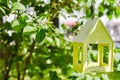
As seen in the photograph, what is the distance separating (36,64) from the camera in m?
2.10

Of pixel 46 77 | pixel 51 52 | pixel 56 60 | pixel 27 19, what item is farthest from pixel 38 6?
pixel 46 77

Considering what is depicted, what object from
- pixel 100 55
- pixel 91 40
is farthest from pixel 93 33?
pixel 100 55

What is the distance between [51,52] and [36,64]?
13cm

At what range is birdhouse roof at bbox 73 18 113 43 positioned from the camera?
1021 millimetres

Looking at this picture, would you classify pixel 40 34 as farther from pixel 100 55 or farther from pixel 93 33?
pixel 100 55

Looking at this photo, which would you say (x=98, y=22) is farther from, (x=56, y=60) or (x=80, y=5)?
(x=56, y=60)

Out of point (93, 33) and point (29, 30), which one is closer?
point (29, 30)

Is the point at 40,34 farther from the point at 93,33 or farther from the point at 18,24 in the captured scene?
the point at 93,33

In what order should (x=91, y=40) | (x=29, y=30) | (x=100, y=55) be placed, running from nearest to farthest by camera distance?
(x=29, y=30)
(x=91, y=40)
(x=100, y=55)

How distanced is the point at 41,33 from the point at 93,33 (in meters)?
0.22

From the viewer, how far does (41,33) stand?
0.87 metres

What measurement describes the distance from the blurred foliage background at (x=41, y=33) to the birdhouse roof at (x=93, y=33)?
0.10m

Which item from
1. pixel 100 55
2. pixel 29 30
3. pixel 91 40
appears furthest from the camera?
pixel 100 55

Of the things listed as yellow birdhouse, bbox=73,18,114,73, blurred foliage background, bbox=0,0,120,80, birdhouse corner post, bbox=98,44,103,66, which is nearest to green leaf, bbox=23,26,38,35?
blurred foliage background, bbox=0,0,120,80
